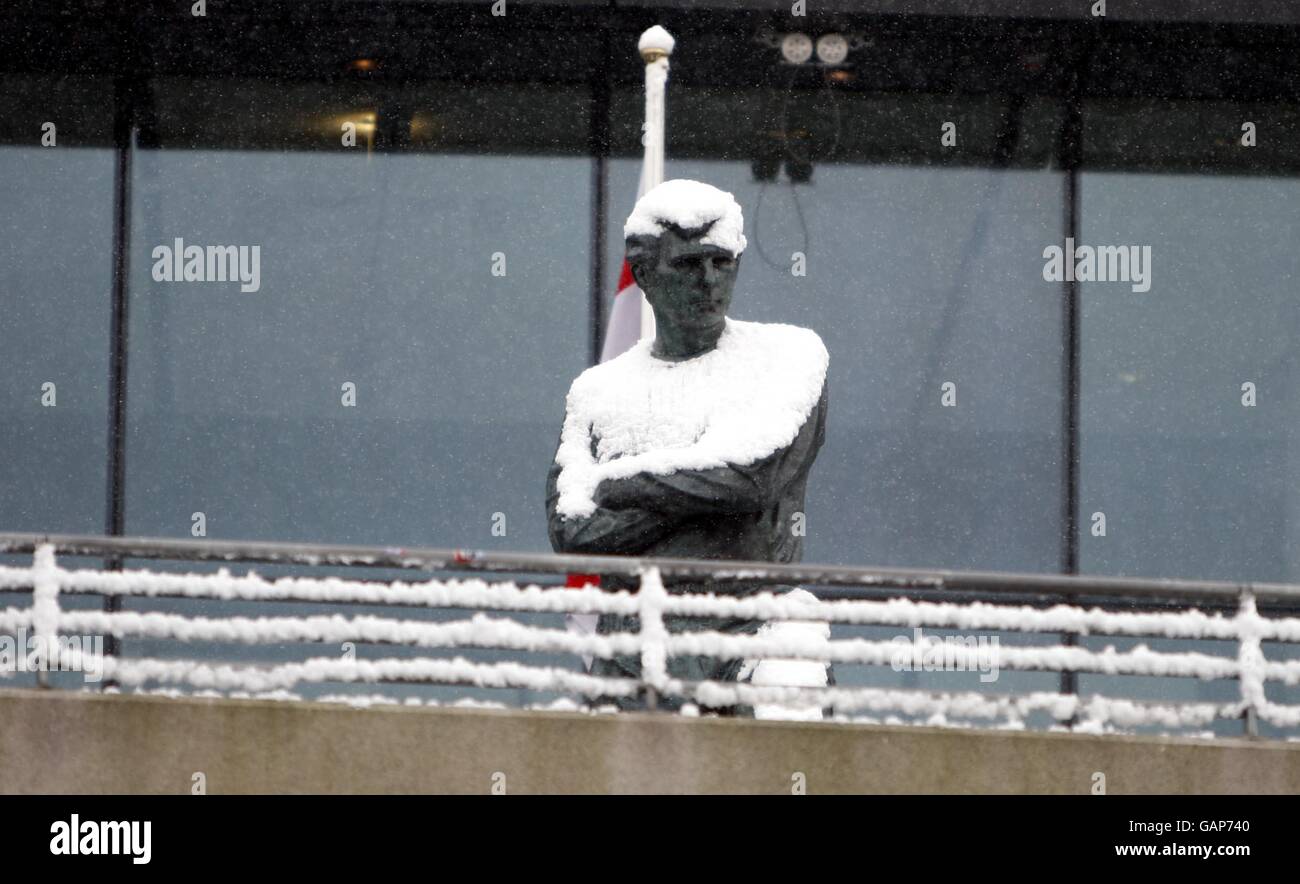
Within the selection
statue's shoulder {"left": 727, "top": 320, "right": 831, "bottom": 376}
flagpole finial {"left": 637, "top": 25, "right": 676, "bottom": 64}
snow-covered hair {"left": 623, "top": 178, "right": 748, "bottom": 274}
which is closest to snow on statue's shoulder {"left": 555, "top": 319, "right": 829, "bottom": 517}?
statue's shoulder {"left": 727, "top": 320, "right": 831, "bottom": 376}

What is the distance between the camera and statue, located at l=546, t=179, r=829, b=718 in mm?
7293

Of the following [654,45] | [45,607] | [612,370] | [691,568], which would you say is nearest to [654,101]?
[654,45]

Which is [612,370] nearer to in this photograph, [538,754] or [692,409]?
[692,409]

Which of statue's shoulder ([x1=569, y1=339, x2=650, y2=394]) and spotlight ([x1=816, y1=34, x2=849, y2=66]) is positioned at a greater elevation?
spotlight ([x1=816, y1=34, x2=849, y2=66])

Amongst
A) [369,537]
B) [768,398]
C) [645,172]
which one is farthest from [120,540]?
[369,537]

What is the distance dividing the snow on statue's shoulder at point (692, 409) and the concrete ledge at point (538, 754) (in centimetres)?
99

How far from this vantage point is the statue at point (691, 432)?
729cm

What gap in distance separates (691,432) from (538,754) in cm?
141

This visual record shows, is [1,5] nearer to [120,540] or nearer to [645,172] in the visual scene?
[645,172]

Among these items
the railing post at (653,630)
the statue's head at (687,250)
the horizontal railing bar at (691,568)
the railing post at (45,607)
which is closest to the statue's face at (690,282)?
the statue's head at (687,250)

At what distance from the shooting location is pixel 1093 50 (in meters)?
13.5

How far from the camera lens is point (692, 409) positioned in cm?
763

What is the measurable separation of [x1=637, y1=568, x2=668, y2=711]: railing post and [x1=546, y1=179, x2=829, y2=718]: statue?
0.78ft

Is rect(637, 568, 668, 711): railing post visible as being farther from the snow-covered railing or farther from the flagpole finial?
the flagpole finial
